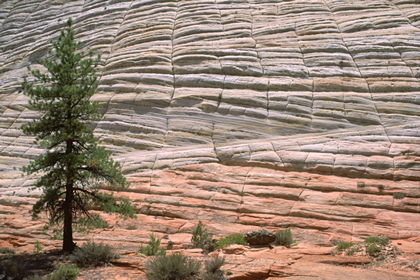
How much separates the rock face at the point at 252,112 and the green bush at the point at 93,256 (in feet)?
9.61

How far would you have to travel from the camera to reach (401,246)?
11.4 m

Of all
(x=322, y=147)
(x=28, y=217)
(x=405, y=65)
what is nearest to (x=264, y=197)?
(x=322, y=147)

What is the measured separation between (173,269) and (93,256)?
2752 mm

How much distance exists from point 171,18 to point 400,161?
18.6 metres

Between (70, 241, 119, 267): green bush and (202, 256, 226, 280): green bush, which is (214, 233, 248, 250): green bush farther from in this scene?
(202, 256, 226, 280): green bush

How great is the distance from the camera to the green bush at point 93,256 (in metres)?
10.5

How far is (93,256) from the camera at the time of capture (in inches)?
417

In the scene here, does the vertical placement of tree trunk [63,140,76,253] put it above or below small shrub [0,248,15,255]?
above

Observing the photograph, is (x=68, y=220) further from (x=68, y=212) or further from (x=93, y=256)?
(x=93, y=256)

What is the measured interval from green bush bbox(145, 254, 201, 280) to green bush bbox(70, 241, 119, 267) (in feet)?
6.51

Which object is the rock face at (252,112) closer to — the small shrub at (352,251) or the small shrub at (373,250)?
the small shrub at (352,251)

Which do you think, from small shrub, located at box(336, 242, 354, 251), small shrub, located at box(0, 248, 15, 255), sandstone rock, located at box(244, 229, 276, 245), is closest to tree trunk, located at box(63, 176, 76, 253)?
small shrub, located at box(0, 248, 15, 255)

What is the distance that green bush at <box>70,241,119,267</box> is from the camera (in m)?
10.5

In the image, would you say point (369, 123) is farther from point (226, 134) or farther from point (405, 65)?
point (226, 134)
